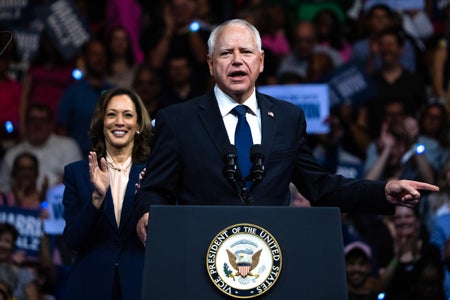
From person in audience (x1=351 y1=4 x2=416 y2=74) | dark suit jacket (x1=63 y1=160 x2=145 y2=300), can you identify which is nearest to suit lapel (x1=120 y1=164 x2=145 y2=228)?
dark suit jacket (x1=63 y1=160 x2=145 y2=300)

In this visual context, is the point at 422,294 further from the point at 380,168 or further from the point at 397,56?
the point at 397,56

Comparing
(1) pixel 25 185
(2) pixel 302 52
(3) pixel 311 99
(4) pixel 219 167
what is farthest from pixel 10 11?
(4) pixel 219 167

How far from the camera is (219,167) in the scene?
3.92 metres

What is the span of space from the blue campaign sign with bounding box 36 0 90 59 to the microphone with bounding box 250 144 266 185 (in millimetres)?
6023

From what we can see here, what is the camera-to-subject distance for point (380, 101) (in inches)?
357

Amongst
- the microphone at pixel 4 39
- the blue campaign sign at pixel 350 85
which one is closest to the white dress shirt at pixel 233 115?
the microphone at pixel 4 39

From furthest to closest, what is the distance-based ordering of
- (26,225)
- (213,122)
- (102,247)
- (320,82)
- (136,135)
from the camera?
1. (320,82)
2. (26,225)
3. (136,135)
4. (102,247)
5. (213,122)

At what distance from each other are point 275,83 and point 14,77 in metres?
2.73

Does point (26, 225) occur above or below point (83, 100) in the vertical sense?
below

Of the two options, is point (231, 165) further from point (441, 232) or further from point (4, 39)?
point (441, 232)

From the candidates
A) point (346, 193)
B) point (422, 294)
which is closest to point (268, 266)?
point (346, 193)

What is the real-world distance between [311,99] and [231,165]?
4.73 m

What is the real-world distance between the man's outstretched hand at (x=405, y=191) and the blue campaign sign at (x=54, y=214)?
4.03 m

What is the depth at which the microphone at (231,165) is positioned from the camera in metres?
3.76
